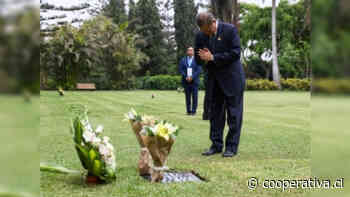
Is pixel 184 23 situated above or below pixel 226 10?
below

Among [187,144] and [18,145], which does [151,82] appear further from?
[18,145]

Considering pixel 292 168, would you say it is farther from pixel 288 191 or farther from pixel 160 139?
pixel 160 139

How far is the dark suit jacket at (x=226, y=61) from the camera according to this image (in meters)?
3.46

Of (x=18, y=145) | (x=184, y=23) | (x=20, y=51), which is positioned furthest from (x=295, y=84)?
(x=20, y=51)

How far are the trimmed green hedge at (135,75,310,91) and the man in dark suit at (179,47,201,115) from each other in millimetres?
96

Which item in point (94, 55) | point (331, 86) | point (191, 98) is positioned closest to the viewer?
point (331, 86)

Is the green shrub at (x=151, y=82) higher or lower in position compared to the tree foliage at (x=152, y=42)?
lower

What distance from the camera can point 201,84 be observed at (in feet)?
13.0

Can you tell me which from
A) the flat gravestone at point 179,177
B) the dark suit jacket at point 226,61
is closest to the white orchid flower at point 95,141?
the flat gravestone at point 179,177

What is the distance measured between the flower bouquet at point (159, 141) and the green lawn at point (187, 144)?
12cm

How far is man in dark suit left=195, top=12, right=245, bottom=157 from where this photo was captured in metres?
3.44

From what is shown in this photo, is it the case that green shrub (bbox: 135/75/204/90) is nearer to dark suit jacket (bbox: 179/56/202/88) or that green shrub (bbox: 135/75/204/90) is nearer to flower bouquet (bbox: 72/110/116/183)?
dark suit jacket (bbox: 179/56/202/88)

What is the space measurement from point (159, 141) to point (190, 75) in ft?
4.15

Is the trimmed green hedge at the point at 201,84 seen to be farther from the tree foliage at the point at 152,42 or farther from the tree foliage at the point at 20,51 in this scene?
the tree foliage at the point at 20,51
